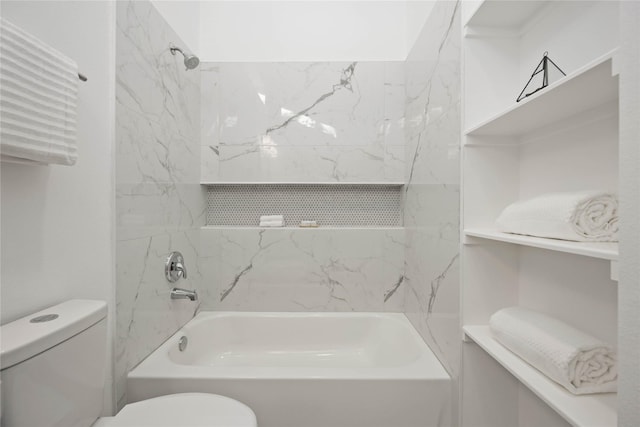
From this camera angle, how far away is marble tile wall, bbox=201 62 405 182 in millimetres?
2088

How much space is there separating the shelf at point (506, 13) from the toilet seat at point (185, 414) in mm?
1666

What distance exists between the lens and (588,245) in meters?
0.69

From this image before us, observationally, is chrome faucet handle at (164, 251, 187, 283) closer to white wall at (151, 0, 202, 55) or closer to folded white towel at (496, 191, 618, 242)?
white wall at (151, 0, 202, 55)

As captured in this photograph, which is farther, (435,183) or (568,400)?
(435,183)

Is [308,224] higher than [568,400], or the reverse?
[308,224]

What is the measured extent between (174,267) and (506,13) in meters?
1.93

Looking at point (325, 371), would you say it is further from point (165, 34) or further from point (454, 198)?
point (165, 34)

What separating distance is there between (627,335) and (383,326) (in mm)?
1553

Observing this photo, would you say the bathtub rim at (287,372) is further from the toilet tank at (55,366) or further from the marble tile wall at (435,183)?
the toilet tank at (55,366)

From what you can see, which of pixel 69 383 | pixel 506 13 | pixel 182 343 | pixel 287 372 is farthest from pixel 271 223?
pixel 506 13

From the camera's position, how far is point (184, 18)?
195 centimetres

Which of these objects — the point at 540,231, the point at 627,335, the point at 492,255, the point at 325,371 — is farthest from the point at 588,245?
the point at 325,371

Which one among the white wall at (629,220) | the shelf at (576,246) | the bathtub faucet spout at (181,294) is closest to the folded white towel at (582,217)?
the shelf at (576,246)

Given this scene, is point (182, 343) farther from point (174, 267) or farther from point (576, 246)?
point (576, 246)
